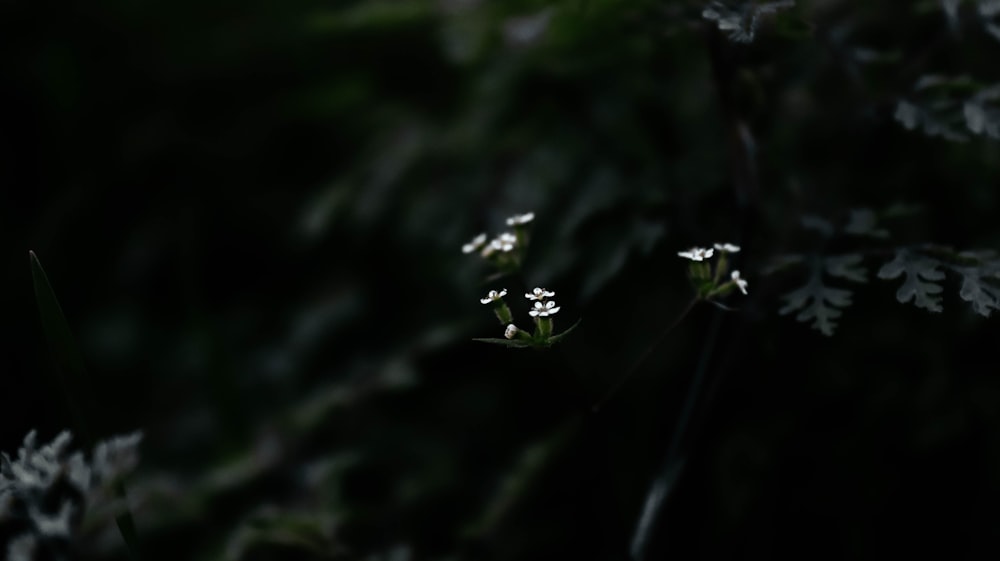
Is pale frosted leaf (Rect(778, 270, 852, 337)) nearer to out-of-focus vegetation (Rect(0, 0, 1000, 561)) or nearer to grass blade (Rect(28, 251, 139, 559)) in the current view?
out-of-focus vegetation (Rect(0, 0, 1000, 561))

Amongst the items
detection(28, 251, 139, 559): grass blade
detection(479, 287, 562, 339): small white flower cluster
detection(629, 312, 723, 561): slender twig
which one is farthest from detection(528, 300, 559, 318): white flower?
detection(28, 251, 139, 559): grass blade

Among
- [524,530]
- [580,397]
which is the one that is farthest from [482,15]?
[524,530]

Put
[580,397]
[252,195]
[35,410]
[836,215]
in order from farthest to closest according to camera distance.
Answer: [252,195], [35,410], [580,397], [836,215]

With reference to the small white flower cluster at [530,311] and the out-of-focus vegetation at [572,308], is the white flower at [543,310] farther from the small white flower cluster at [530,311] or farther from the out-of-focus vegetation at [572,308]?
the out-of-focus vegetation at [572,308]

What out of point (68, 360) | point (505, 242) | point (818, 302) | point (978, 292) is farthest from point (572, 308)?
point (68, 360)

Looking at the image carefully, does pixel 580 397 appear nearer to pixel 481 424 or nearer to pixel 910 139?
pixel 481 424

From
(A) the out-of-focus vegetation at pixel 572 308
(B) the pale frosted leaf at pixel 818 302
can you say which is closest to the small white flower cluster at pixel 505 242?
(A) the out-of-focus vegetation at pixel 572 308

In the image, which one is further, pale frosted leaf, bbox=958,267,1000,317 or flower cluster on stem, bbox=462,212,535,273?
flower cluster on stem, bbox=462,212,535,273

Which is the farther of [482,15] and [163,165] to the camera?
[163,165]

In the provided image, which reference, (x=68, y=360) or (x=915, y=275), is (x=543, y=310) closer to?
(x=915, y=275)
